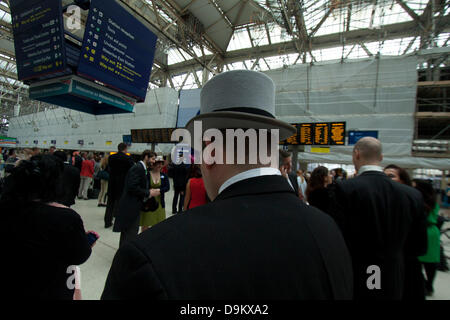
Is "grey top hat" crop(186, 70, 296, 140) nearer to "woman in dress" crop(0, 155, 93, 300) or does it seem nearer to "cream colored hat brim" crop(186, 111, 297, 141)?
"cream colored hat brim" crop(186, 111, 297, 141)

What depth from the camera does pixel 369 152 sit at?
72.7 inches

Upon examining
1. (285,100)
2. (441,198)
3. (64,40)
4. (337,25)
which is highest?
(337,25)

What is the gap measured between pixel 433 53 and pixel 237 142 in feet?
47.3

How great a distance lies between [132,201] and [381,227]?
3.01 m

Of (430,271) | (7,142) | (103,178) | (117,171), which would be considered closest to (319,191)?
(430,271)

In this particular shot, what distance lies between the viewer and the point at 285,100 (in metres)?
12.4

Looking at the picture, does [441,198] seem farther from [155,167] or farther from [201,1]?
[201,1]

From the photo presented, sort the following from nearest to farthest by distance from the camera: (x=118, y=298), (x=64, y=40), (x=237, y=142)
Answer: (x=118, y=298) < (x=237, y=142) < (x=64, y=40)

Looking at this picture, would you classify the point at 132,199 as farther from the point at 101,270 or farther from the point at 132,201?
the point at 101,270

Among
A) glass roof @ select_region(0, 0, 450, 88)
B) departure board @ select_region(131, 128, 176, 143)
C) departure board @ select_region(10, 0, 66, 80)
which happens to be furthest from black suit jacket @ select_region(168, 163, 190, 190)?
glass roof @ select_region(0, 0, 450, 88)

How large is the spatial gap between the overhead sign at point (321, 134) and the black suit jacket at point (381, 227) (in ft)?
16.4

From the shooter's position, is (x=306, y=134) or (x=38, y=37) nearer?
Result: (x=38, y=37)

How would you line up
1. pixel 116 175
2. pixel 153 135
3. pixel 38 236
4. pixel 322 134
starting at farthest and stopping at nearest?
pixel 153 135 < pixel 322 134 < pixel 116 175 < pixel 38 236
